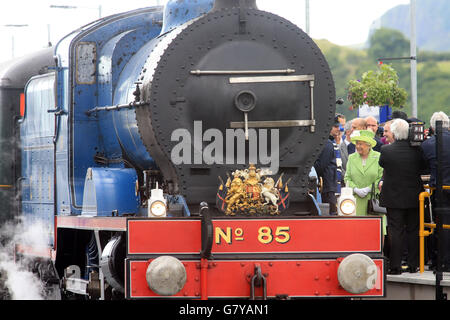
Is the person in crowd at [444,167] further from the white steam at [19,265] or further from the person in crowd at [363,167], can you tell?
the white steam at [19,265]

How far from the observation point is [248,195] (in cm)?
636

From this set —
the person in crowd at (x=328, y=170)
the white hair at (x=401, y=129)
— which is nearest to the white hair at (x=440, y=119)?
the white hair at (x=401, y=129)

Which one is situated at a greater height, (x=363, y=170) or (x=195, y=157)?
(x=195, y=157)

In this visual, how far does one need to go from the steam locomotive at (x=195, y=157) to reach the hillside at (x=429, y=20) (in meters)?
21.1

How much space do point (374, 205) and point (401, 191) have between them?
0.71 meters

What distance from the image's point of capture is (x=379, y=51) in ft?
71.4

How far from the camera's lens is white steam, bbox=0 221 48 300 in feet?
31.0

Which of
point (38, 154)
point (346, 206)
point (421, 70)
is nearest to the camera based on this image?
point (346, 206)

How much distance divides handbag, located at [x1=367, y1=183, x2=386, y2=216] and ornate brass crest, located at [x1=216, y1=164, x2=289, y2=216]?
7.51 ft

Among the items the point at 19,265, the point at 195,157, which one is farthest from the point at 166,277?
the point at 19,265

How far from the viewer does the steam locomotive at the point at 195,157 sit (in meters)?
5.99

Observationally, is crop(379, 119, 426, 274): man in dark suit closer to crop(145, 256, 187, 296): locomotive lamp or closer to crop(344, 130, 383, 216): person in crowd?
crop(344, 130, 383, 216): person in crowd

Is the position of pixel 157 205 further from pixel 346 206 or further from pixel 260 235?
pixel 346 206
